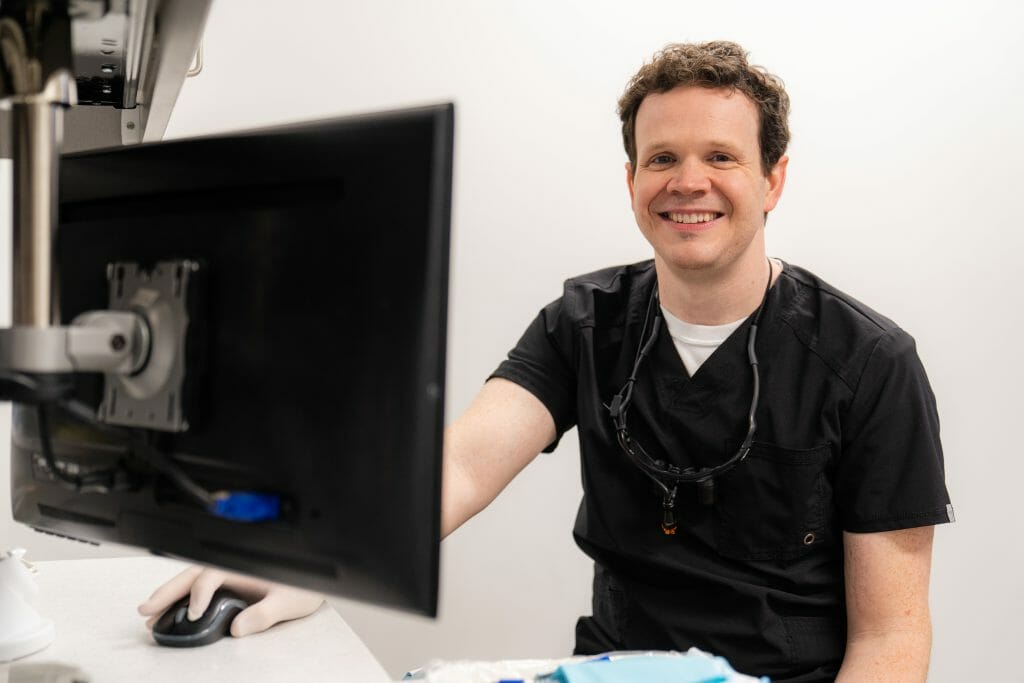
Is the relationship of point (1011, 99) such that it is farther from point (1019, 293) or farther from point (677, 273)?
point (677, 273)

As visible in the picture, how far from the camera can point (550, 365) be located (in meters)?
1.43

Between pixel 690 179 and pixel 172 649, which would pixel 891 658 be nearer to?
pixel 690 179

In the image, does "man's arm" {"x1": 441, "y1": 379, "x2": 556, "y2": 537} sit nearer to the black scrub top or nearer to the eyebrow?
the black scrub top

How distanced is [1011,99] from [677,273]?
48.3 inches

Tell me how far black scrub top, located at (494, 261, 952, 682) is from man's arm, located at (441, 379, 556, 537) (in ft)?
0.31

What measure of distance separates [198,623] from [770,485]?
0.76m

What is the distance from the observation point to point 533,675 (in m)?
0.93

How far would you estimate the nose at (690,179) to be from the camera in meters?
1.36

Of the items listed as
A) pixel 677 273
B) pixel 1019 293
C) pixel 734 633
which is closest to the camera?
pixel 734 633

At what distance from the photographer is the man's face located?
135 centimetres

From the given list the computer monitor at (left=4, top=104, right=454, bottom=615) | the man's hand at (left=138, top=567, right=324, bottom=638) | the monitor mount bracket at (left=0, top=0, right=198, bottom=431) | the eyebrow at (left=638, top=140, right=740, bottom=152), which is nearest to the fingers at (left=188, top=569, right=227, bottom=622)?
the man's hand at (left=138, top=567, right=324, bottom=638)

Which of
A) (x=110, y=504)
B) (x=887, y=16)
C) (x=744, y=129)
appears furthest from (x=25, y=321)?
(x=887, y=16)

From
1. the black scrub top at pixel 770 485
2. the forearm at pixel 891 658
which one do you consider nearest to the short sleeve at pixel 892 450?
the black scrub top at pixel 770 485

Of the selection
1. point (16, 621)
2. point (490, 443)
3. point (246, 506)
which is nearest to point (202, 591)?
point (16, 621)
